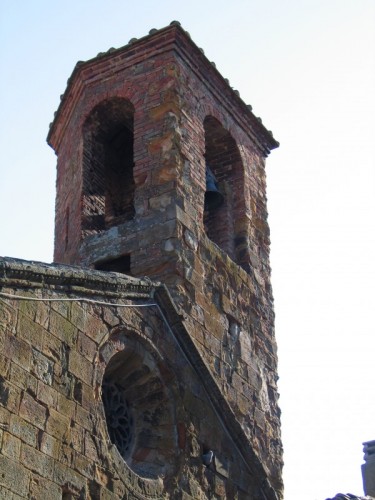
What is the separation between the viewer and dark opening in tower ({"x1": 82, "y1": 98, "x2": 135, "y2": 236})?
10.1 metres

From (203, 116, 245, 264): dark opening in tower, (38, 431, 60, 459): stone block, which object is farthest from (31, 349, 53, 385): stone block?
(203, 116, 245, 264): dark opening in tower

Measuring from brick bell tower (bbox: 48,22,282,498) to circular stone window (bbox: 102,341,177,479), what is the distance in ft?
2.13

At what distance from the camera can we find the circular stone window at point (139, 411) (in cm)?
745

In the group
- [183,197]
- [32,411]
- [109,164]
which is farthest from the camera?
[109,164]

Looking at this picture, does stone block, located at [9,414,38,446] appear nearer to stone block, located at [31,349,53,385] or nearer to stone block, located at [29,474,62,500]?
stone block, located at [29,474,62,500]

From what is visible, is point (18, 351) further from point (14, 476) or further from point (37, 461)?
point (14, 476)

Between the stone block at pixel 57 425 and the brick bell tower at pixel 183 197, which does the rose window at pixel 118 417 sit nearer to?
the brick bell tower at pixel 183 197

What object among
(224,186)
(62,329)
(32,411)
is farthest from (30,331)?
(224,186)

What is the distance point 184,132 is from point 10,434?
4.60 m

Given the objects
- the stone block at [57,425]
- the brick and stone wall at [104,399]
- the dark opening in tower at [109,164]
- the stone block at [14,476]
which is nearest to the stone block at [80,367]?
the brick and stone wall at [104,399]

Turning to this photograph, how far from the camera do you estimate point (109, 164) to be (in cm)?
1057

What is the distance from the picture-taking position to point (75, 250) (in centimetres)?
959

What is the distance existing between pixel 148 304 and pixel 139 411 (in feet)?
2.77

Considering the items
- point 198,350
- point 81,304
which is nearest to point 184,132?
point 198,350
